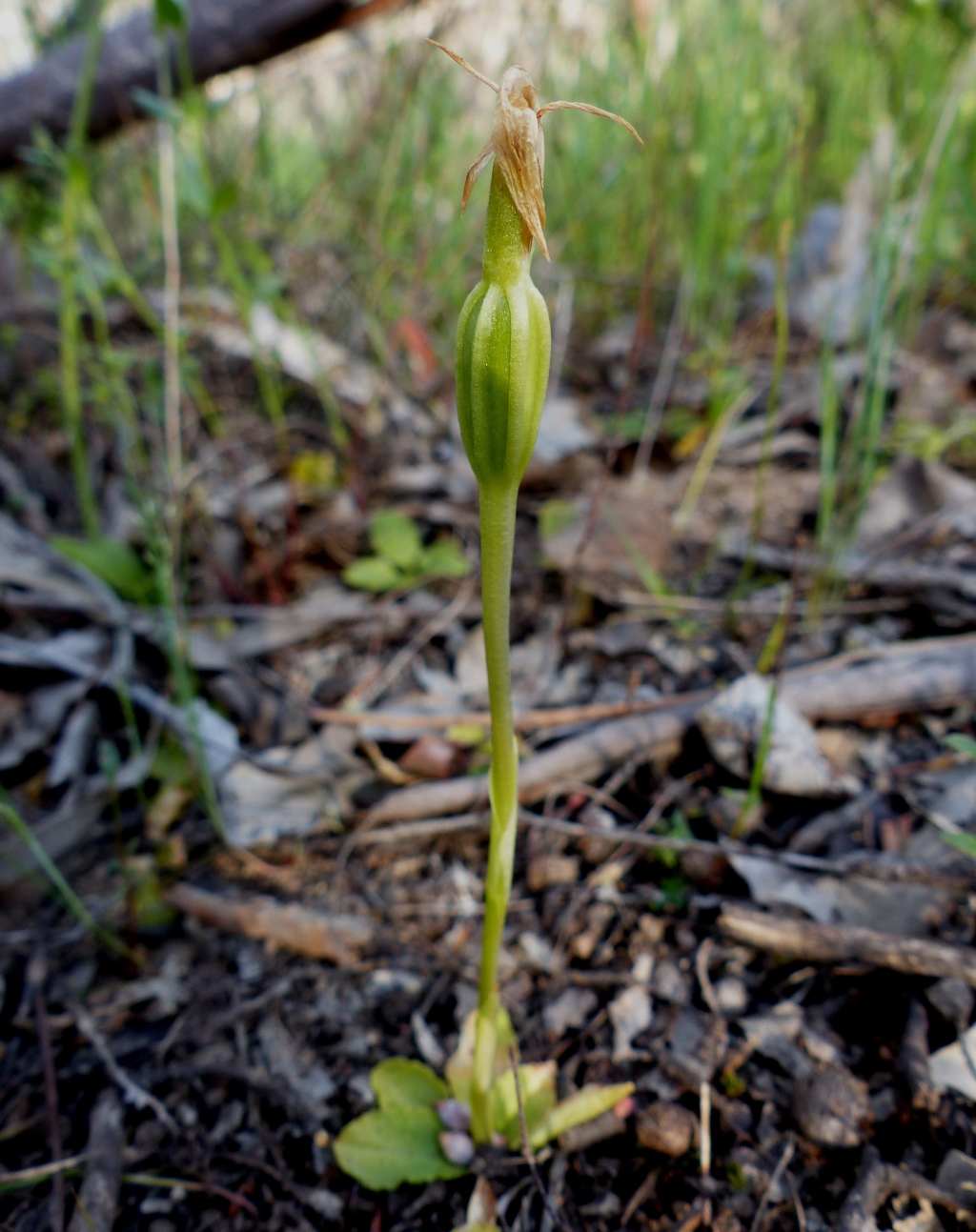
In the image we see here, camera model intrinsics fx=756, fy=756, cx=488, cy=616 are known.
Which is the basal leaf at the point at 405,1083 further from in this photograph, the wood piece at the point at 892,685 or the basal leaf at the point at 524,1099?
the wood piece at the point at 892,685

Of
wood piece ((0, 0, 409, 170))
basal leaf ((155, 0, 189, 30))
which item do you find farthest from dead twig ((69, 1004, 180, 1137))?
wood piece ((0, 0, 409, 170))

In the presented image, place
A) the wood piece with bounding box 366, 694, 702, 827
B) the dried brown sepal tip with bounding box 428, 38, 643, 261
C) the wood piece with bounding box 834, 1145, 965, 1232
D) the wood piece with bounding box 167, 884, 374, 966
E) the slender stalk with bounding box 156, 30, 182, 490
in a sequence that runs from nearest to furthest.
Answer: the dried brown sepal tip with bounding box 428, 38, 643, 261
the wood piece with bounding box 834, 1145, 965, 1232
the wood piece with bounding box 167, 884, 374, 966
the wood piece with bounding box 366, 694, 702, 827
the slender stalk with bounding box 156, 30, 182, 490

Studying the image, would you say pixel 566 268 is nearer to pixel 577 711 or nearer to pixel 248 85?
pixel 248 85

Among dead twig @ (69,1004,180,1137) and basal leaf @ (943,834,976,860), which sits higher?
basal leaf @ (943,834,976,860)

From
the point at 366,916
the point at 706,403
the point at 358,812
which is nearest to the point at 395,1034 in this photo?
the point at 366,916

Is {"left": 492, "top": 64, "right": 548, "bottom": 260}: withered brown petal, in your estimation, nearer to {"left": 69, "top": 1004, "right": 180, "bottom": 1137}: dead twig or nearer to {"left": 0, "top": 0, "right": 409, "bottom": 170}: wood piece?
{"left": 69, "top": 1004, "right": 180, "bottom": 1137}: dead twig

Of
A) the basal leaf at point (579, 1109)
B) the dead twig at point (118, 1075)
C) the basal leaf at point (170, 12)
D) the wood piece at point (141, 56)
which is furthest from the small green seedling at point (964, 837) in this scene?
the wood piece at point (141, 56)
